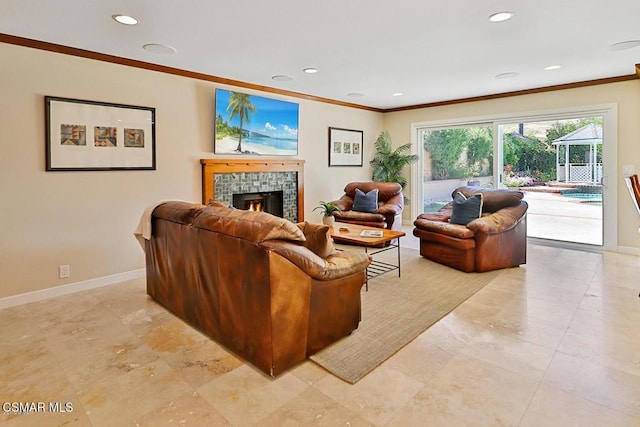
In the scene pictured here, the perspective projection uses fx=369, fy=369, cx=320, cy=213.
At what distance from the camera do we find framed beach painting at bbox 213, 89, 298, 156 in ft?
15.8

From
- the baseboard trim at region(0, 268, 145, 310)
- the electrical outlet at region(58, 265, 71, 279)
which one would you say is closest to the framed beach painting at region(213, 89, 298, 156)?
the baseboard trim at region(0, 268, 145, 310)

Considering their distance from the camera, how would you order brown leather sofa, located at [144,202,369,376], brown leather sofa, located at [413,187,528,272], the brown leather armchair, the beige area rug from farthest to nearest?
the brown leather armchair
brown leather sofa, located at [413,187,528,272]
the beige area rug
brown leather sofa, located at [144,202,369,376]

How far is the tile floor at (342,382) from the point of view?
1.85 metres

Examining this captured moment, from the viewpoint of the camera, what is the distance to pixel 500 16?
2930 mm

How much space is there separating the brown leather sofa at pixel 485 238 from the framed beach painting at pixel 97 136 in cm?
345

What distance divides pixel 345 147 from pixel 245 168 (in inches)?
90.7

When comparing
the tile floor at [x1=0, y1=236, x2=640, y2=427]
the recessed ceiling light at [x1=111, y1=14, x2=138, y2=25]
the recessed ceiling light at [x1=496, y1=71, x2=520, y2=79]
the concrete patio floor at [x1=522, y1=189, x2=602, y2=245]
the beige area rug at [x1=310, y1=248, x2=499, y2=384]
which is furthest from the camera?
the concrete patio floor at [x1=522, y1=189, x2=602, y2=245]

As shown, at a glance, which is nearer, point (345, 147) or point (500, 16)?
point (500, 16)

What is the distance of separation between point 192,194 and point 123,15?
2202mm

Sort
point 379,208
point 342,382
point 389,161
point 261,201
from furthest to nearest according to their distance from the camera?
point 389,161 → point 379,208 → point 261,201 → point 342,382

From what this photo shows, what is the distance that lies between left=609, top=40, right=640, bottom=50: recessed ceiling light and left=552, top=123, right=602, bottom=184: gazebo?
1.82m

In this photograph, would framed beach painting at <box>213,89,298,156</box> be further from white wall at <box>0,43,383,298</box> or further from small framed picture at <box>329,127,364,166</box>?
small framed picture at <box>329,127,364,166</box>

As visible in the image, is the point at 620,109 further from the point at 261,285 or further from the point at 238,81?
the point at 261,285

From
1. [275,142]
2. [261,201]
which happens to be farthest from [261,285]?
[275,142]
